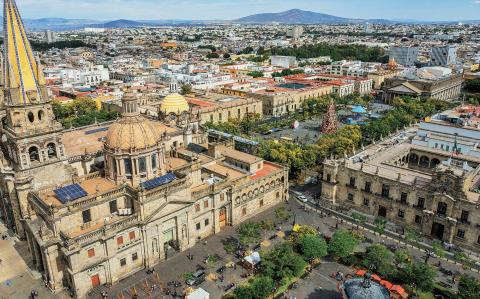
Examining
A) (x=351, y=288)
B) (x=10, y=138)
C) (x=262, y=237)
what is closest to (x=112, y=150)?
(x=10, y=138)

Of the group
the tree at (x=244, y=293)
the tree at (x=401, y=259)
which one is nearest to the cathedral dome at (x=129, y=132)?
the tree at (x=244, y=293)

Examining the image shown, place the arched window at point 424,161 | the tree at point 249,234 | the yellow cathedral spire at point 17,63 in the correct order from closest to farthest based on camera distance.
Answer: the yellow cathedral spire at point 17,63 → the tree at point 249,234 → the arched window at point 424,161

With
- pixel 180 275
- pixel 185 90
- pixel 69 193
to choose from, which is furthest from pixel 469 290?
pixel 185 90

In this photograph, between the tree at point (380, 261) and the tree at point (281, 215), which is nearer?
the tree at point (380, 261)

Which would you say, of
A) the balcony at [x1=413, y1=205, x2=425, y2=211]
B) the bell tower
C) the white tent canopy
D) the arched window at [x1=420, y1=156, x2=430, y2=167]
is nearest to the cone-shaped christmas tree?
the arched window at [x1=420, y1=156, x2=430, y2=167]

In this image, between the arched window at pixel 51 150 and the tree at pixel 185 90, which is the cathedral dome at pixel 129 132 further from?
the tree at pixel 185 90

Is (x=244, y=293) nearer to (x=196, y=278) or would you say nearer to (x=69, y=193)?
(x=196, y=278)

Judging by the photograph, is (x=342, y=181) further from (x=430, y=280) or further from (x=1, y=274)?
(x=1, y=274)
